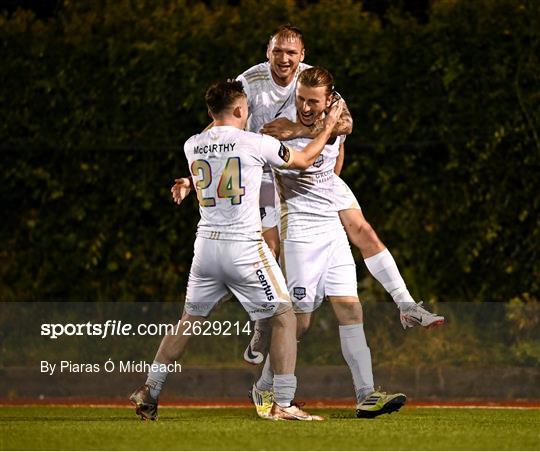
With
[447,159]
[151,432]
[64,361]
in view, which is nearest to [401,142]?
[447,159]

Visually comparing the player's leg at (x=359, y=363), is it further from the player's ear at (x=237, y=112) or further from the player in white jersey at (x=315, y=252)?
the player's ear at (x=237, y=112)

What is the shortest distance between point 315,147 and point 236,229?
0.74 meters

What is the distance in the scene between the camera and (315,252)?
10.1 meters

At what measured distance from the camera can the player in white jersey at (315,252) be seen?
10.1 m

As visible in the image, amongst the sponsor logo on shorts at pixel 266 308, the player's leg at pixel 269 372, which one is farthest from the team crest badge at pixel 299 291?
the sponsor logo on shorts at pixel 266 308

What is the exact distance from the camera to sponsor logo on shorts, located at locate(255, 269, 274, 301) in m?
9.23

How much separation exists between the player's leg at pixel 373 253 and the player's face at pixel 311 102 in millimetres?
659

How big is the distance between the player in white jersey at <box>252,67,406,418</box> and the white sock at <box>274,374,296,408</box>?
508 millimetres

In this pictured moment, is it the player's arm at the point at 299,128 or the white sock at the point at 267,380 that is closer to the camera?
the player's arm at the point at 299,128

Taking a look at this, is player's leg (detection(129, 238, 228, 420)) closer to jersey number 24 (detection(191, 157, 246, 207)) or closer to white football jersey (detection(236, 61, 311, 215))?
jersey number 24 (detection(191, 157, 246, 207))

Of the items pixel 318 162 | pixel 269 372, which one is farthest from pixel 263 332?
pixel 318 162

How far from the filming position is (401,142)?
12898 millimetres

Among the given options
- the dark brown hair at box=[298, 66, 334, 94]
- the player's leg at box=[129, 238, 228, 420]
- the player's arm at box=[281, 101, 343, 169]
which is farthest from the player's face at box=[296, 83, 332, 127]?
the player's leg at box=[129, 238, 228, 420]

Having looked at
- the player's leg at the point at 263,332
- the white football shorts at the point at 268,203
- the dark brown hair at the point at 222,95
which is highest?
the dark brown hair at the point at 222,95
